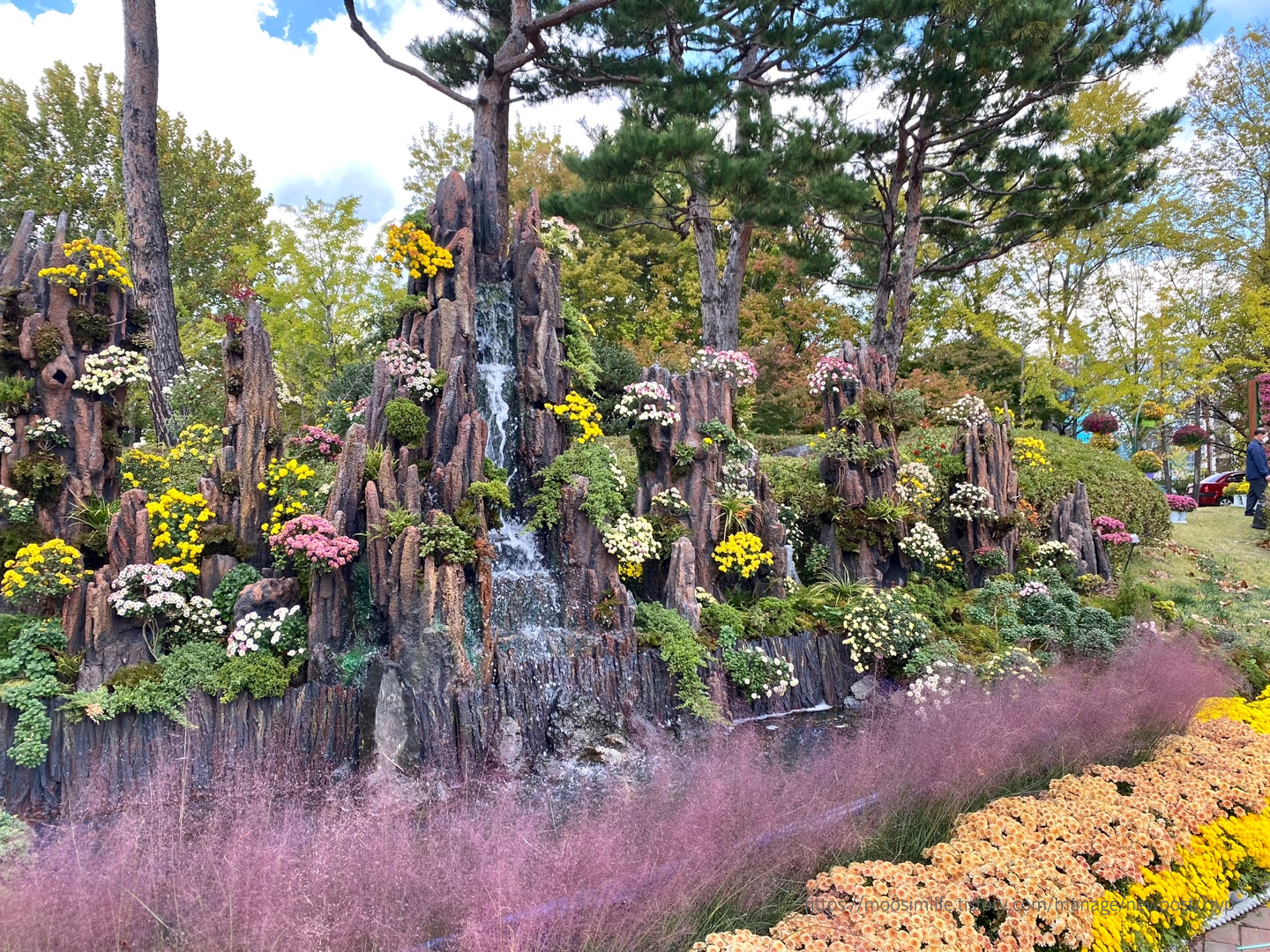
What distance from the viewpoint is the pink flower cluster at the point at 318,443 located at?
9008 millimetres

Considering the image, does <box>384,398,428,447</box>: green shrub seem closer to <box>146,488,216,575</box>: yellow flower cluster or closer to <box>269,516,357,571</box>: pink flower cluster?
<box>269,516,357,571</box>: pink flower cluster

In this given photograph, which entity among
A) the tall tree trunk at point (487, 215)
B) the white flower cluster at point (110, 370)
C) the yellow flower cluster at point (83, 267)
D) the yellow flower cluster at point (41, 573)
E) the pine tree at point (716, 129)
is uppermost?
the pine tree at point (716, 129)

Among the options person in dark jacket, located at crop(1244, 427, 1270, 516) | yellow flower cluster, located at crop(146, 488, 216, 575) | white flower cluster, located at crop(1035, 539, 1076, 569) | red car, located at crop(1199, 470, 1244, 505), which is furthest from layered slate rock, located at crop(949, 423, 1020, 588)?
red car, located at crop(1199, 470, 1244, 505)

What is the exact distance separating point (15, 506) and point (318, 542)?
11.9ft

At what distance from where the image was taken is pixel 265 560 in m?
8.02

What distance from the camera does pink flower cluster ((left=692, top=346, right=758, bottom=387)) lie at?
1034 cm

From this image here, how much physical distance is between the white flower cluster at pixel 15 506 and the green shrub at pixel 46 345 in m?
1.52

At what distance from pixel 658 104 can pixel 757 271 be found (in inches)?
448

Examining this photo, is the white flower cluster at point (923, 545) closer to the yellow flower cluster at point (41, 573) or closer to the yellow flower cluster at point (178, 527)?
the yellow flower cluster at point (178, 527)

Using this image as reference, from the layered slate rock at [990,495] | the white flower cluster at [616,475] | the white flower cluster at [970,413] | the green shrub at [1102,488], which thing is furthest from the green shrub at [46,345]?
the green shrub at [1102,488]

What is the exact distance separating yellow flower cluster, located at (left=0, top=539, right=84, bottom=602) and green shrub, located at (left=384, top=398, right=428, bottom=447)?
11.1 feet

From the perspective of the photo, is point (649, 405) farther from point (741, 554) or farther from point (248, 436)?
point (248, 436)

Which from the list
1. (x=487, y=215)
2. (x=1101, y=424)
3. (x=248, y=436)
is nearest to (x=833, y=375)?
(x=487, y=215)

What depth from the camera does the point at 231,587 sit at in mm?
7504
